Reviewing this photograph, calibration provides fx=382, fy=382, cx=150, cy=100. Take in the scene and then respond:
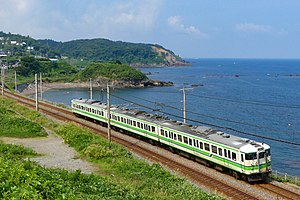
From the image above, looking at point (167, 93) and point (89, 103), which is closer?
point (89, 103)

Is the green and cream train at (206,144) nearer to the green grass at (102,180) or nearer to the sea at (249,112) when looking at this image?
the sea at (249,112)

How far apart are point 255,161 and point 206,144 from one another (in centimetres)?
359

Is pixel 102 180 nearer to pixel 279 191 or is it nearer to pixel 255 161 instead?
pixel 255 161

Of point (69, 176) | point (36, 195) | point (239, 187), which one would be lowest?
point (239, 187)

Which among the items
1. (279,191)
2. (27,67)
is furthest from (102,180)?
(27,67)

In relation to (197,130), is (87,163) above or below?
below

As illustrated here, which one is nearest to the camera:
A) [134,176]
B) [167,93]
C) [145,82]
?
[134,176]

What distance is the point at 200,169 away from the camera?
23.0 metres

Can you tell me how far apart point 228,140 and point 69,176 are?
9717 millimetres

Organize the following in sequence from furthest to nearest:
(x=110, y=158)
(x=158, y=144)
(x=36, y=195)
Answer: (x=158, y=144) < (x=110, y=158) < (x=36, y=195)

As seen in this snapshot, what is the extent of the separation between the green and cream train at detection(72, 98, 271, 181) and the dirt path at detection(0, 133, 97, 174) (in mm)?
6227

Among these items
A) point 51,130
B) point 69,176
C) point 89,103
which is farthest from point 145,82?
point 69,176

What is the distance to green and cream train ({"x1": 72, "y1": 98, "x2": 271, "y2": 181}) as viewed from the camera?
20109 mm

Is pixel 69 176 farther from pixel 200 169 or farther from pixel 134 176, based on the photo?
pixel 200 169
